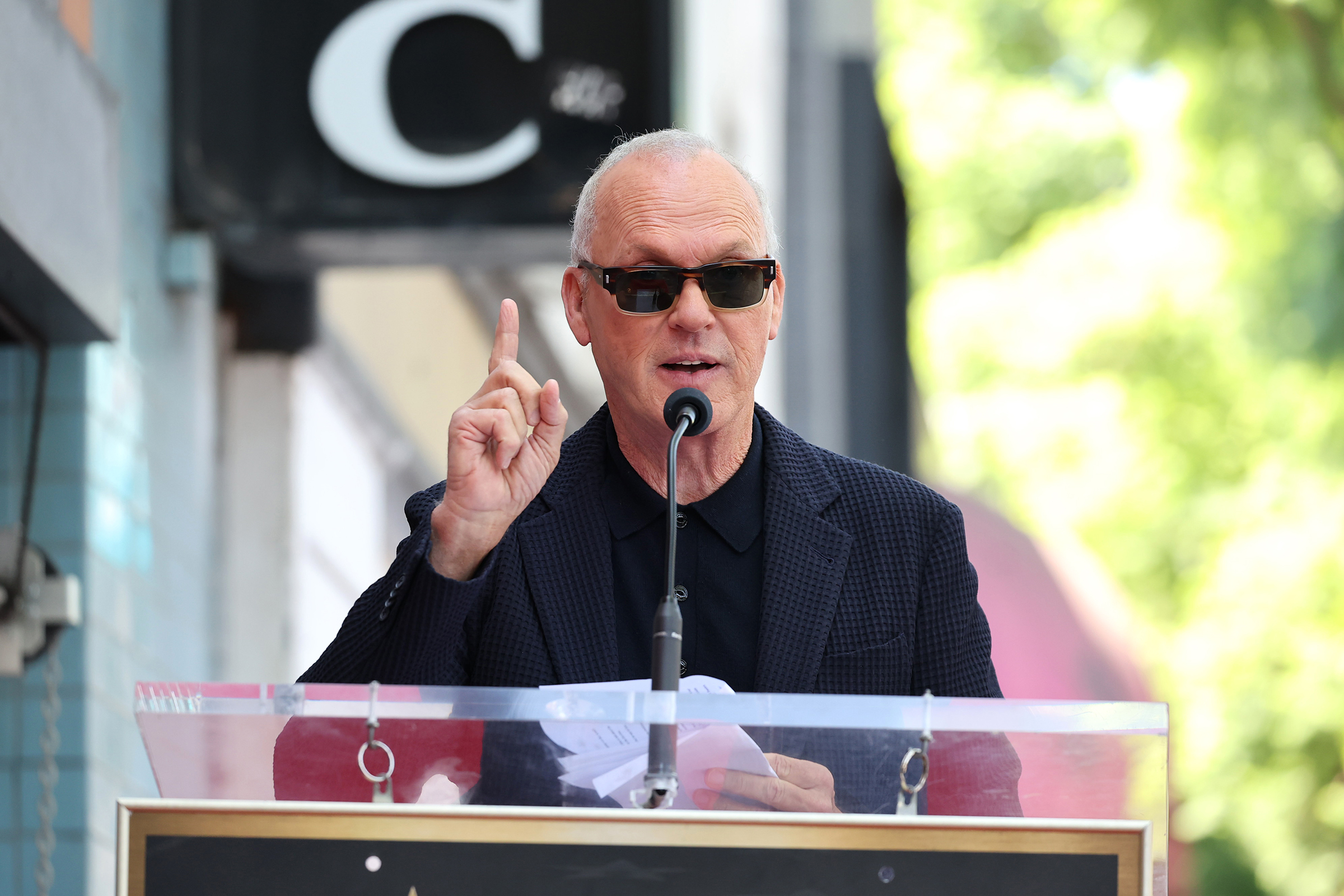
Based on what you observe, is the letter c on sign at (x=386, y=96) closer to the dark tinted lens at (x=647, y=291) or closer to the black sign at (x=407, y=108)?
the black sign at (x=407, y=108)

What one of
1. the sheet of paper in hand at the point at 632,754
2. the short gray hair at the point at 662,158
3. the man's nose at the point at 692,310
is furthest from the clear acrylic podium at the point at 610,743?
the short gray hair at the point at 662,158

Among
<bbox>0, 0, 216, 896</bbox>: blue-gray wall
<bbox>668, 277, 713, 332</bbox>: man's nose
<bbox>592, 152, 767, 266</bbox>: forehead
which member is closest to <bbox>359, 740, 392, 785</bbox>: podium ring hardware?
<bbox>668, 277, 713, 332</bbox>: man's nose

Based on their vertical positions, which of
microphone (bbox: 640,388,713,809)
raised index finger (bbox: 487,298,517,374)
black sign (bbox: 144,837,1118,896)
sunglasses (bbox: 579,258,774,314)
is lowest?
black sign (bbox: 144,837,1118,896)

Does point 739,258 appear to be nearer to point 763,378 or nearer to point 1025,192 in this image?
point 763,378

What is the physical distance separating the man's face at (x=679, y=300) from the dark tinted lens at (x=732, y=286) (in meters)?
0.01

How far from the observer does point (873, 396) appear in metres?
11.3

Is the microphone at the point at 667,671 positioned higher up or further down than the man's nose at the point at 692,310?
further down

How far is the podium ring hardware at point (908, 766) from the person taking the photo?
1999 mm

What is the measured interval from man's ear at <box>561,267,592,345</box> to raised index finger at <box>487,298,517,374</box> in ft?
1.48

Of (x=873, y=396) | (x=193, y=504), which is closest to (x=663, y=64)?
(x=193, y=504)

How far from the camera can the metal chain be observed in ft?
17.2

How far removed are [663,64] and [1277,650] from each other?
26.5ft

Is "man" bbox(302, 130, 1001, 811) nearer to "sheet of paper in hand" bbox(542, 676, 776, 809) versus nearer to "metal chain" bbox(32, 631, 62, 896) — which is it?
"sheet of paper in hand" bbox(542, 676, 776, 809)

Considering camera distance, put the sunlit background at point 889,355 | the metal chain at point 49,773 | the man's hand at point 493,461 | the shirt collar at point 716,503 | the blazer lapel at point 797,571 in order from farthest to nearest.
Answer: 1. the sunlit background at point 889,355
2. the metal chain at point 49,773
3. the shirt collar at point 716,503
4. the blazer lapel at point 797,571
5. the man's hand at point 493,461
